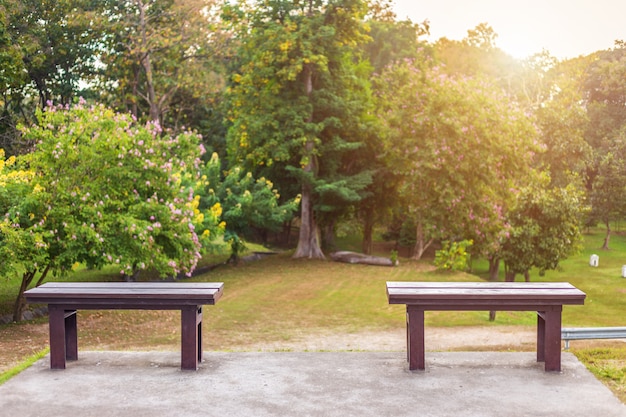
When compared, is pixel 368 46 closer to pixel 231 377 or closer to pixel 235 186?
pixel 235 186

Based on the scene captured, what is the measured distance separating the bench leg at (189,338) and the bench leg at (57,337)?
1.29m

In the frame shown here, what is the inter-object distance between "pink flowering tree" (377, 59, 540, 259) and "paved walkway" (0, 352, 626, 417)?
21.5 meters

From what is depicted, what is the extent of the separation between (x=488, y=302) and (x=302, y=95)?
25.2m

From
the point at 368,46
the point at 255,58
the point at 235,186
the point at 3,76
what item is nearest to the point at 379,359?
the point at 3,76

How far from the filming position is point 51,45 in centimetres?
3017

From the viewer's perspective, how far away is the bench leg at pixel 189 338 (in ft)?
26.1

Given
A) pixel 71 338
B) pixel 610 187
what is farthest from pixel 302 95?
pixel 71 338

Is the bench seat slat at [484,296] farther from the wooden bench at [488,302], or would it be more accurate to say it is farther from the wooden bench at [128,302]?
the wooden bench at [128,302]

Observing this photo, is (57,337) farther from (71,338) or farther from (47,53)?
(47,53)

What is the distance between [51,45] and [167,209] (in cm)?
1649

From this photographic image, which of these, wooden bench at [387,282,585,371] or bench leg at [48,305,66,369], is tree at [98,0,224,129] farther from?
wooden bench at [387,282,585,371]

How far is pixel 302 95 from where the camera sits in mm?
32281

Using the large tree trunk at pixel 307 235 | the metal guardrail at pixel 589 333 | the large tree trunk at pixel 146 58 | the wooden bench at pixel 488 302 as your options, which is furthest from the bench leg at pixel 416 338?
the large tree trunk at pixel 307 235

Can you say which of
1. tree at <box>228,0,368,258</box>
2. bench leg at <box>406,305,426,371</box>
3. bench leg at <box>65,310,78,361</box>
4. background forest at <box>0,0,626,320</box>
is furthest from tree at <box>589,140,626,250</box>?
bench leg at <box>65,310,78,361</box>
